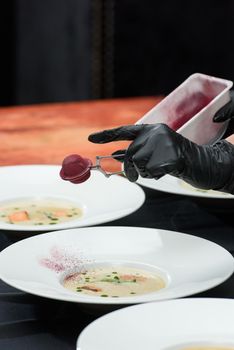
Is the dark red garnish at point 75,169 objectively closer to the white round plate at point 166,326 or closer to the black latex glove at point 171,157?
the black latex glove at point 171,157

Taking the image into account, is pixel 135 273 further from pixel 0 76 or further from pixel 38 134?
pixel 0 76

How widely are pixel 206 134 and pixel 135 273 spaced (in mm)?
362

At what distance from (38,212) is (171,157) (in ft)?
1.61

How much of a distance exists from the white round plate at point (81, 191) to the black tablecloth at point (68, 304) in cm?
4

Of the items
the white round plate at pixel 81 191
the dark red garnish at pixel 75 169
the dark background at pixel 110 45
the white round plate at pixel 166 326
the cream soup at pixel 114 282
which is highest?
the dark red garnish at pixel 75 169

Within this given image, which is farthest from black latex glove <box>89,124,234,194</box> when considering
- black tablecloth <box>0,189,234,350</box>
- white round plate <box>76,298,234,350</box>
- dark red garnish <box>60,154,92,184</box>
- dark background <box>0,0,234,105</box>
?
dark background <box>0,0,234,105</box>

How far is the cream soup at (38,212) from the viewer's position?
65.0 inches

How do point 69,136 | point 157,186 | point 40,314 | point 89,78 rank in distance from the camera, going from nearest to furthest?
point 40,314 → point 157,186 → point 69,136 → point 89,78

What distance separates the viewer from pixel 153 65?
4441mm

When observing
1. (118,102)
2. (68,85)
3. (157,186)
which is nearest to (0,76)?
(68,85)

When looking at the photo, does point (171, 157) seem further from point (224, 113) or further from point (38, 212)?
point (38, 212)

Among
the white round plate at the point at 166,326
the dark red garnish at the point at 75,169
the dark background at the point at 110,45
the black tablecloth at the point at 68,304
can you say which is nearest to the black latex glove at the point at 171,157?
the dark red garnish at the point at 75,169

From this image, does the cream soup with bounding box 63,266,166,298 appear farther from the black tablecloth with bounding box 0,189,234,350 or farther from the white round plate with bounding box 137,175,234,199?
the white round plate with bounding box 137,175,234,199

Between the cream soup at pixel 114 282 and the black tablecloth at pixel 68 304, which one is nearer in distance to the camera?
the black tablecloth at pixel 68 304
